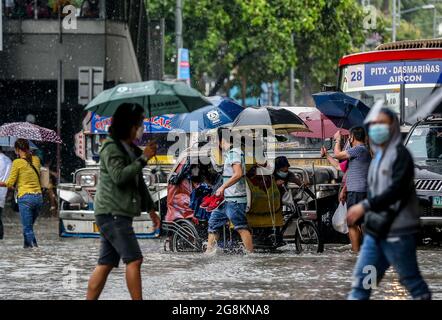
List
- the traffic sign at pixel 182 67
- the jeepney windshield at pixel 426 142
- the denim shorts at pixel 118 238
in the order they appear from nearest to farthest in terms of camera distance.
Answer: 1. the denim shorts at pixel 118 238
2. the jeepney windshield at pixel 426 142
3. the traffic sign at pixel 182 67

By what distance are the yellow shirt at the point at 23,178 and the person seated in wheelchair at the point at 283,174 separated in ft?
11.8

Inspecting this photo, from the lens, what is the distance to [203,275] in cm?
1498

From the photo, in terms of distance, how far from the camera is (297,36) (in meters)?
53.6

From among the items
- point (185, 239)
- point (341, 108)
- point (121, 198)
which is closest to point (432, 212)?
point (341, 108)

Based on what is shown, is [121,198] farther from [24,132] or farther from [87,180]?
[24,132]

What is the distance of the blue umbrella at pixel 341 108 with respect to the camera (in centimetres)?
1927

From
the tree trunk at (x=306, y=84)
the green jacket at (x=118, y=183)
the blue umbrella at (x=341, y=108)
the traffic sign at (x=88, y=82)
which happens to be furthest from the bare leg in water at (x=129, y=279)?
the tree trunk at (x=306, y=84)

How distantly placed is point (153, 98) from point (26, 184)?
6202 millimetres

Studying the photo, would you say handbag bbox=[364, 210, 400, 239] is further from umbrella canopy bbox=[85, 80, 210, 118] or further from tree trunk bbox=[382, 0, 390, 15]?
tree trunk bbox=[382, 0, 390, 15]

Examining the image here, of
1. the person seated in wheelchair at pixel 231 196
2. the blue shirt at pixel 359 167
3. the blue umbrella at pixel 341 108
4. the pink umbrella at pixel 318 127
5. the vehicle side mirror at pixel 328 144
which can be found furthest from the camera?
A: the vehicle side mirror at pixel 328 144

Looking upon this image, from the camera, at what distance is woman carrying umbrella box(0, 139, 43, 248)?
1931 centimetres

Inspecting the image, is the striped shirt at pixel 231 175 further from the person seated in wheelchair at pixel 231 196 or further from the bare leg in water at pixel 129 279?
the bare leg in water at pixel 129 279

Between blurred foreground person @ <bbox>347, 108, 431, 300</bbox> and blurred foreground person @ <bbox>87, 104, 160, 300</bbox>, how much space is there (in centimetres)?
207

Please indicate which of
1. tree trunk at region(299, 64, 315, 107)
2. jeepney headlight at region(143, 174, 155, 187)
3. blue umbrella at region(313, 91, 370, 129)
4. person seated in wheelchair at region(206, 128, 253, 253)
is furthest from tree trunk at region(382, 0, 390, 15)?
person seated in wheelchair at region(206, 128, 253, 253)
